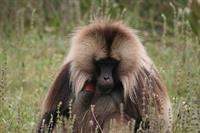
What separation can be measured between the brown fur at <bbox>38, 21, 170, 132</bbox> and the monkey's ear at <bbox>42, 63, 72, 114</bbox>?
2.9 inches

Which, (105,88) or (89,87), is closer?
(105,88)

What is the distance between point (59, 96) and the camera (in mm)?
6516

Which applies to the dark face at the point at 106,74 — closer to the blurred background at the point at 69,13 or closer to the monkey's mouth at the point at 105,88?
the monkey's mouth at the point at 105,88

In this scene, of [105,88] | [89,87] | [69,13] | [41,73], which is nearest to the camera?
[105,88]

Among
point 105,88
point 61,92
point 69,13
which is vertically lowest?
point 69,13

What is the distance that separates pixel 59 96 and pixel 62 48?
12.9ft

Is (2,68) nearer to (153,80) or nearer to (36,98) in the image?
(153,80)

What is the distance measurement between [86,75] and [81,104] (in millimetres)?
240

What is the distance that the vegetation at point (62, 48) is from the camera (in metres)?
6.60

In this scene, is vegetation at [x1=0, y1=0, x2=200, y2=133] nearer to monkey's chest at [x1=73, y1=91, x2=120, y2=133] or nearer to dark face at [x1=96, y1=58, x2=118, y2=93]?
monkey's chest at [x1=73, y1=91, x2=120, y2=133]

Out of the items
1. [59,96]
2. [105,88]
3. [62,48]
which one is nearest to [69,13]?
[62,48]

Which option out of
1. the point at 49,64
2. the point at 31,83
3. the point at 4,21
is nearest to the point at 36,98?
the point at 31,83

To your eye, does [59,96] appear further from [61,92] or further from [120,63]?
[120,63]

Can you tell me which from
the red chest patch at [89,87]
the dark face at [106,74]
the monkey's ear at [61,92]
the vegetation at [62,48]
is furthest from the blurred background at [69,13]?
the dark face at [106,74]
